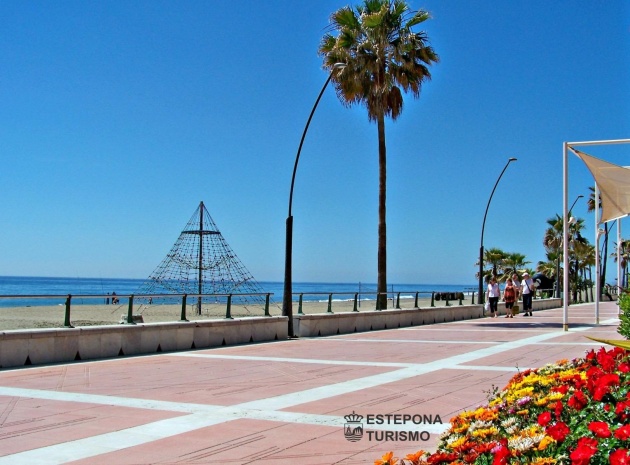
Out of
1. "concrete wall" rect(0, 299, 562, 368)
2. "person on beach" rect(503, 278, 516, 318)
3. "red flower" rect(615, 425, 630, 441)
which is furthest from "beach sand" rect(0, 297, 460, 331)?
"red flower" rect(615, 425, 630, 441)

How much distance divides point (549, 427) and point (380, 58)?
24.7 metres

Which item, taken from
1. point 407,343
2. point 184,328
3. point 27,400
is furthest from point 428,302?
point 27,400

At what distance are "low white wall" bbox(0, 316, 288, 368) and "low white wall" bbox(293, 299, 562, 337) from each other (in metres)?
1.64

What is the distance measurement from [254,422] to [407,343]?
35.2 ft

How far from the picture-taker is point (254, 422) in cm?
762

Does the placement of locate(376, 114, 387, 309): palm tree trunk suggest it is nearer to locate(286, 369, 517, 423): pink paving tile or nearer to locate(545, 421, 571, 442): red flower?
locate(286, 369, 517, 423): pink paving tile

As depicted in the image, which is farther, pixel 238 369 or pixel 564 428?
pixel 238 369

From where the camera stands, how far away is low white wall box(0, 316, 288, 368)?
12.7 metres

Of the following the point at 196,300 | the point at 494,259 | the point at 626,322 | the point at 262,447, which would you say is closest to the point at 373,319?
the point at 196,300

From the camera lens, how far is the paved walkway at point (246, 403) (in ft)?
21.1

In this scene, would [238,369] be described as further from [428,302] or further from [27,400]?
[428,302]

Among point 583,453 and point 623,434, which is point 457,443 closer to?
point 623,434

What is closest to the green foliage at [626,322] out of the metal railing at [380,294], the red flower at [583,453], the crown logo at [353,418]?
the crown logo at [353,418]

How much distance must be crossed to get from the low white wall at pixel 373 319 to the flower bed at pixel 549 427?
1433cm
